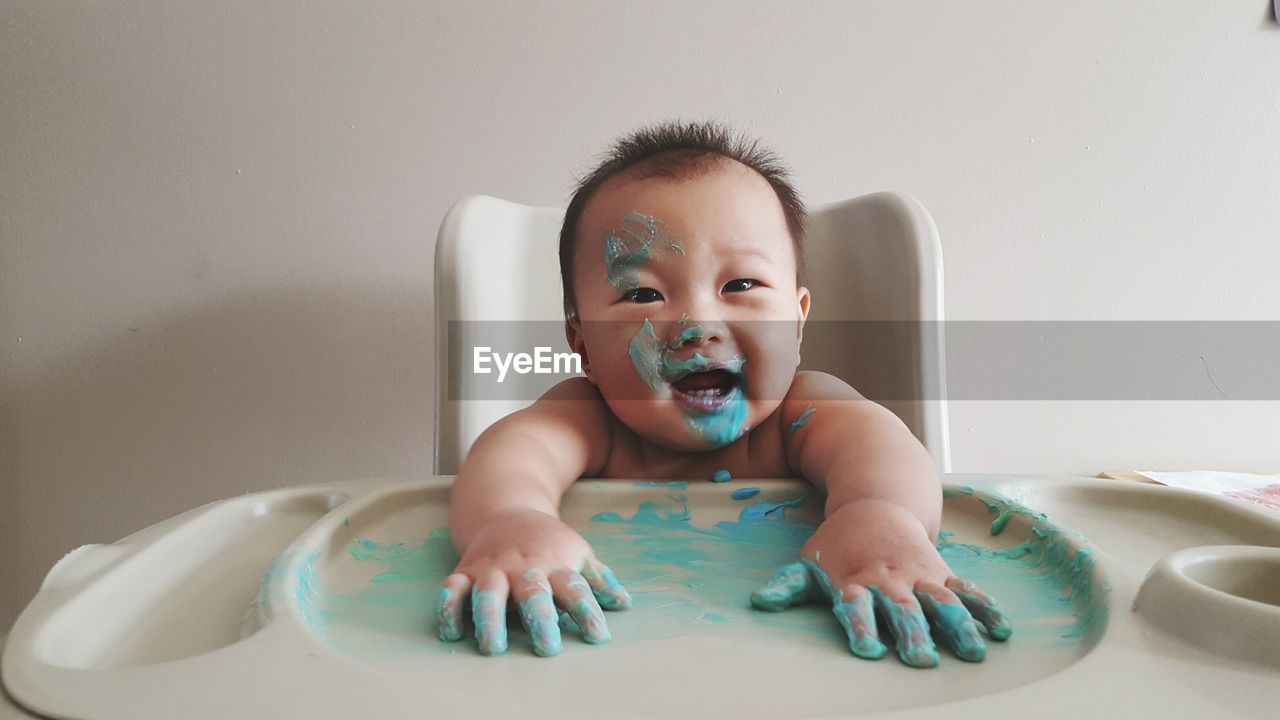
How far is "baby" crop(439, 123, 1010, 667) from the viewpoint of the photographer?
1.31 feet

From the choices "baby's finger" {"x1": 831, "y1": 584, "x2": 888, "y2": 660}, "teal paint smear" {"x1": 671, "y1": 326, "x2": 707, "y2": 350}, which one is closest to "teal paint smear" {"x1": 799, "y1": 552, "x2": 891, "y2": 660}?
"baby's finger" {"x1": 831, "y1": 584, "x2": 888, "y2": 660}

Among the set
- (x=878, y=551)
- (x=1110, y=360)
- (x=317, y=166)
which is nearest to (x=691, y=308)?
(x=878, y=551)

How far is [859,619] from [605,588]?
13 cm

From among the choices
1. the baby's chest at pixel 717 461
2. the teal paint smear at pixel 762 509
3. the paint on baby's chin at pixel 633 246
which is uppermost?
the paint on baby's chin at pixel 633 246

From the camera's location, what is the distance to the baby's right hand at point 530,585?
0.36m

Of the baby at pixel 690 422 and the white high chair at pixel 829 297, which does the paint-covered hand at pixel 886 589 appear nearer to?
the baby at pixel 690 422

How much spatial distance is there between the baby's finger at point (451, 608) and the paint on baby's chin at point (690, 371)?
0.26m

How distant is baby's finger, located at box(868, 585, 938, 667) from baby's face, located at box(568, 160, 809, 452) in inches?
10.7

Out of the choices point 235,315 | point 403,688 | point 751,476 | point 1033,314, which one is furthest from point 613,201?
point 1033,314

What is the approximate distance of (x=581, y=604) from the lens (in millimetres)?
380

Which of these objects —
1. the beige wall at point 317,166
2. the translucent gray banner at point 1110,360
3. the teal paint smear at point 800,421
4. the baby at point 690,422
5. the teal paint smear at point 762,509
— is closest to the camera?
the baby at point 690,422

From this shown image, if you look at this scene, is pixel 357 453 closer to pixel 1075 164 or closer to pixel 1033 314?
pixel 1033 314

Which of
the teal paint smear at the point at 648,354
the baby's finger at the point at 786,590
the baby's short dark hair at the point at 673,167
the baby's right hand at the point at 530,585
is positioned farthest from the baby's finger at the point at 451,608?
the baby's short dark hair at the point at 673,167

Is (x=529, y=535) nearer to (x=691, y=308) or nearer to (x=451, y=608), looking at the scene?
(x=451, y=608)
